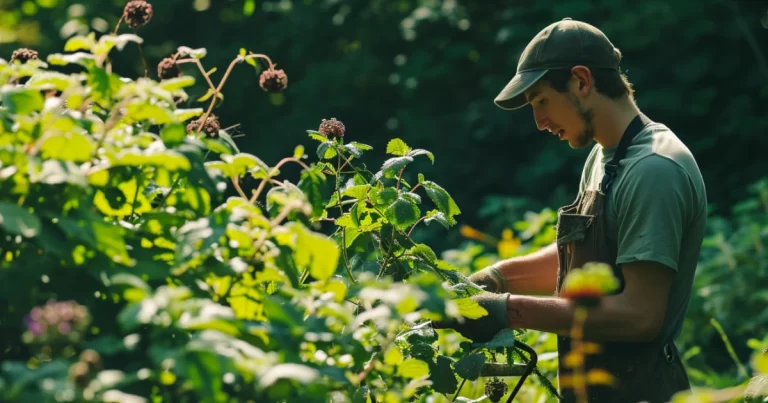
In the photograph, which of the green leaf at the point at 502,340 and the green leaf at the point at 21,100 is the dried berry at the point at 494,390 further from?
the green leaf at the point at 21,100

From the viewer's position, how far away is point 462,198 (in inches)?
400

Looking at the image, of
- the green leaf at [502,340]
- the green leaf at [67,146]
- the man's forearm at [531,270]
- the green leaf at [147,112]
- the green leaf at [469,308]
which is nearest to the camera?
the green leaf at [67,146]

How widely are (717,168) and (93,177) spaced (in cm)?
809

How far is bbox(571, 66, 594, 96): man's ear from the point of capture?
2.92 metres

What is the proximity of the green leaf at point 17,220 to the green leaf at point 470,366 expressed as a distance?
118cm

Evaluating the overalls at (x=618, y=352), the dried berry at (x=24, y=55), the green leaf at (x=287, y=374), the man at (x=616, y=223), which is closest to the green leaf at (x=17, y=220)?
the green leaf at (x=287, y=374)

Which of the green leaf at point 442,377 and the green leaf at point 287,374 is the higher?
the green leaf at point 287,374

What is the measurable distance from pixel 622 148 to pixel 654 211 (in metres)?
0.34

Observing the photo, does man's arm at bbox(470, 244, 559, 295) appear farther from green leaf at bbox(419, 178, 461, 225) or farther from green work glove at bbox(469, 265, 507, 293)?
green leaf at bbox(419, 178, 461, 225)

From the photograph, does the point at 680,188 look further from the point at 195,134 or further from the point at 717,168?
the point at 717,168

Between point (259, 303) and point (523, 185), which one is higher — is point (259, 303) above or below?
above

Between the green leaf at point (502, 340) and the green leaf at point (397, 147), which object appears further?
the green leaf at point (397, 147)

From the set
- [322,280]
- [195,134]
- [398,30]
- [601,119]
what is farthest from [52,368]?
[398,30]

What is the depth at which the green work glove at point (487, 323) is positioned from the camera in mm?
2604
